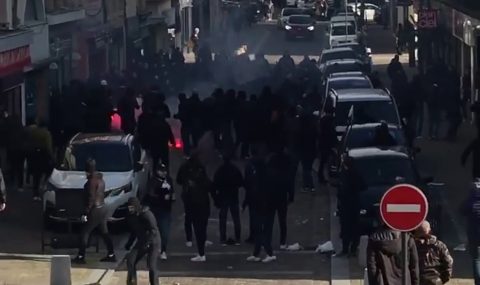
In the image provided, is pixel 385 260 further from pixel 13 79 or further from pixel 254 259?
pixel 13 79

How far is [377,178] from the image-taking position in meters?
23.1

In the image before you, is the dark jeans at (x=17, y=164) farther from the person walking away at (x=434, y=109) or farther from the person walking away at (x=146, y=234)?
the person walking away at (x=434, y=109)

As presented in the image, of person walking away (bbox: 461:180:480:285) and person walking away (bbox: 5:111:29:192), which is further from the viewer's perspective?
person walking away (bbox: 5:111:29:192)

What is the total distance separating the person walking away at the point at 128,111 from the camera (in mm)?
31875

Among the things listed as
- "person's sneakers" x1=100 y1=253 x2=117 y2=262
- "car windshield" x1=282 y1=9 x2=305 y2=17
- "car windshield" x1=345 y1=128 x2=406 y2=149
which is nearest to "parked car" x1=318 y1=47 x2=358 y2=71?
"car windshield" x1=345 y1=128 x2=406 y2=149

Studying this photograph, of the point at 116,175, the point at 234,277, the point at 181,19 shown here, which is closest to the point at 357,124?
the point at 116,175

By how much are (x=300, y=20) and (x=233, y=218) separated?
57655 millimetres

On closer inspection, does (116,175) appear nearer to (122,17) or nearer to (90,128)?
(90,128)

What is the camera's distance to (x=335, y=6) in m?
98.8

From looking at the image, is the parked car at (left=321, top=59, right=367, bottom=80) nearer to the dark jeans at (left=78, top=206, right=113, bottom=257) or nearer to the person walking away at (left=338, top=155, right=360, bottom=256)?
the person walking away at (left=338, top=155, right=360, bottom=256)

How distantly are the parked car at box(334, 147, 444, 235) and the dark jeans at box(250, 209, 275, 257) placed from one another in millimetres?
1164

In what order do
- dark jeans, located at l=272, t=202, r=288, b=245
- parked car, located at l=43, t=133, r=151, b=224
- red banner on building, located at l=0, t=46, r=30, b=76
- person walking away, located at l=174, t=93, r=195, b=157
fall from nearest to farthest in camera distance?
dark jeans, located at l=272, t=202, r=288, b=245 < parked car, located at l=43, t=133, r=151, b=224 < person walking away, located at l=174, t=93, r=195, b=157 < red banner on building, located at l=0, t=46, r=30, b=76

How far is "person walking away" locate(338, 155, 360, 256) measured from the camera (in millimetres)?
21531

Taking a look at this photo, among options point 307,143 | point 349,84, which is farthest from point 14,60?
point 307,143
